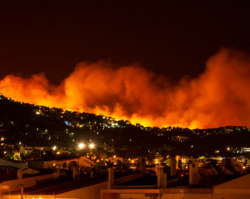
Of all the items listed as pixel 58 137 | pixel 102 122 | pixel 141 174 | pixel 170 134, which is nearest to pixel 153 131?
pixel 170 134

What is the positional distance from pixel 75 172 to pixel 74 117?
230 ft

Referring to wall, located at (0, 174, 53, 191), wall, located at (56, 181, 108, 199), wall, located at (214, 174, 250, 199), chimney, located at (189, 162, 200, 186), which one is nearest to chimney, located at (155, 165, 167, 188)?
chimney, located at (189, 162, 200, 186)

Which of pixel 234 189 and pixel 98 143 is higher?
pixel 98 143

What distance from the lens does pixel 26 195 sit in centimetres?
1413

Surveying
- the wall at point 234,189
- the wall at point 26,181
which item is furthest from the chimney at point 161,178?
the wall at point 26,181

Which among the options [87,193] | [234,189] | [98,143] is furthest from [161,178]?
[98,143]

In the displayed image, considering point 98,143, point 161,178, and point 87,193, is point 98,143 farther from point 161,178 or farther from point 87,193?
point 161,178

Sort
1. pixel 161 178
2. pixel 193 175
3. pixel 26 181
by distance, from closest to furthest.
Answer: pixel 161 178 → pixel 193 175 → pixel 26 181

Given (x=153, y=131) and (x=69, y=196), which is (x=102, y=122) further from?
(x=69, y=196)

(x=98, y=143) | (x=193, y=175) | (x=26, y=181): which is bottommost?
(x=26, y=181)

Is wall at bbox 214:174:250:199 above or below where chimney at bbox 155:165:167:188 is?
below

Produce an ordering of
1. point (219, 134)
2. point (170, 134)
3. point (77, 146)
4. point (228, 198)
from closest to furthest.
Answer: point (228, 198) → point (77, 146) → point (219, 134) → point (170, 134)

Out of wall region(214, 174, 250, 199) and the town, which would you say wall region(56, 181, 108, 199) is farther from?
wall region(214, 174, 250, 199)

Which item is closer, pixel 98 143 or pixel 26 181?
pixel 26 181
